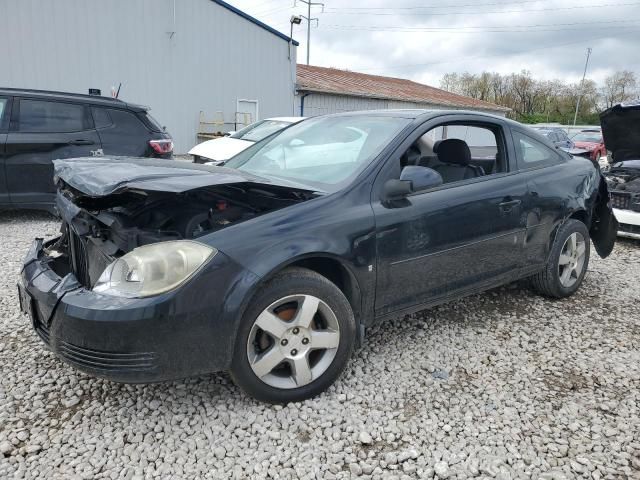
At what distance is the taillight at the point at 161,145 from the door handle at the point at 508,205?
197 inches

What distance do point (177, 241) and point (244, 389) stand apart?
797mm

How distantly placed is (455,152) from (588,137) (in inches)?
831

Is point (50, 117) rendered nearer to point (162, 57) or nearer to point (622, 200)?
point (622, 200)

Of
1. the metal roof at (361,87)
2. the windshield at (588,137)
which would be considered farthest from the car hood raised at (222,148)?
the windshield at (588,137)

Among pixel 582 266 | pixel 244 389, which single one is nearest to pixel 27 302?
pixel 244 389

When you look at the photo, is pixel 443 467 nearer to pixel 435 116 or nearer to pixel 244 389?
pixel 244 389

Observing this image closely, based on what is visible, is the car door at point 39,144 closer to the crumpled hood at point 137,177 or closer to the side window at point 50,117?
the side window at point 50,117

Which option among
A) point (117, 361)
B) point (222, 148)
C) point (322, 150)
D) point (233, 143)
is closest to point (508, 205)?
point (322, 150)

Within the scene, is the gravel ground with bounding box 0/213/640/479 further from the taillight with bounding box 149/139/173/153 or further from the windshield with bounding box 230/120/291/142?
the windshield with bounding box 230/120/291/142

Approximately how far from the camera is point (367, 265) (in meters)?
2.72

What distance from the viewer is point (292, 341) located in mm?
2502


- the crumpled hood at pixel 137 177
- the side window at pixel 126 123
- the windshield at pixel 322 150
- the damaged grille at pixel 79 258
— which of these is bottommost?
the damaged grille at pixel 79 258

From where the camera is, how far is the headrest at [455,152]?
3.70 meters

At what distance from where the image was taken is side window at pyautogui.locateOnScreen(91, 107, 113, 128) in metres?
6.57
